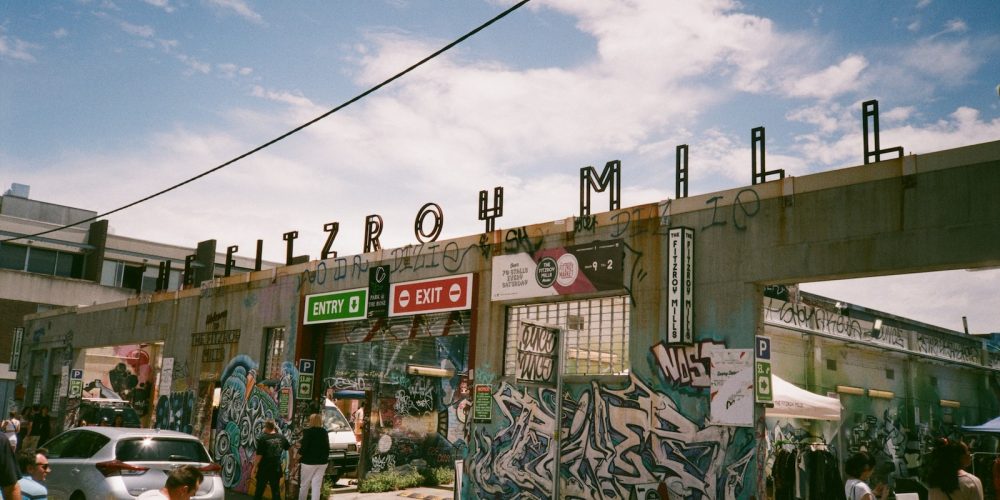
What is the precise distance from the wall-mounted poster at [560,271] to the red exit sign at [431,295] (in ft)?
2.65

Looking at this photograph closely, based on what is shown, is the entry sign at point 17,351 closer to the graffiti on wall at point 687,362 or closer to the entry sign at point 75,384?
the entry sign at point 75,384

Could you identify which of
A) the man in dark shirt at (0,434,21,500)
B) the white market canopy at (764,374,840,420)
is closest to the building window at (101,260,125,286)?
the white market canopy at (764,374,840,420)

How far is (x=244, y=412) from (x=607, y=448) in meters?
10.2

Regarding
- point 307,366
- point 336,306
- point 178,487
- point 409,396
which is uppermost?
point 336,306

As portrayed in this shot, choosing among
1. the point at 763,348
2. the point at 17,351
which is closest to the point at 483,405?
the point at 763,348

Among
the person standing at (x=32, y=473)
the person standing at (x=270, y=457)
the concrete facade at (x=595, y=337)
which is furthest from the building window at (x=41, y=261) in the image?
the person standing at (x=32, y=473)

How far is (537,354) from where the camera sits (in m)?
9.91

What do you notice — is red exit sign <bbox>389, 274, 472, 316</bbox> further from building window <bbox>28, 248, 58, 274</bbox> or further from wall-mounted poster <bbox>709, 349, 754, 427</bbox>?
building window <bbox>28, 248, 58, 274</bbox>

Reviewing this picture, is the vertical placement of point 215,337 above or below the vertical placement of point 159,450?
above

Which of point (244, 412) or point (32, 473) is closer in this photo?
point (32, 473)

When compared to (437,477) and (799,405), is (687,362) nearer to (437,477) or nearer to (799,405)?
(799,405)

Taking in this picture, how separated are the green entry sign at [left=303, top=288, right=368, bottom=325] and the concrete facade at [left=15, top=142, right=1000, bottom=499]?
142mm

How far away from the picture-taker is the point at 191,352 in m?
20.6

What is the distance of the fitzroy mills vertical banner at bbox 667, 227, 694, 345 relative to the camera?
417 inches
